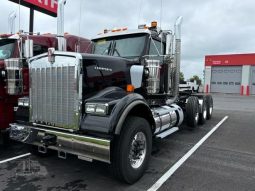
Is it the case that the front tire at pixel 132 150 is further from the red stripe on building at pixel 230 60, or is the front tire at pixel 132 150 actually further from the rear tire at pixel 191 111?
the red stripe on building at pixel 230 60

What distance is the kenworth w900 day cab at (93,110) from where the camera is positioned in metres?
3.77

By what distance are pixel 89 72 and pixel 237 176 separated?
3098mm

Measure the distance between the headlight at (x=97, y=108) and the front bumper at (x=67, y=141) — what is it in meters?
0.38

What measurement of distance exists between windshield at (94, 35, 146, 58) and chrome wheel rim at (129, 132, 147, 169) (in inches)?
77.9

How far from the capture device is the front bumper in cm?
362

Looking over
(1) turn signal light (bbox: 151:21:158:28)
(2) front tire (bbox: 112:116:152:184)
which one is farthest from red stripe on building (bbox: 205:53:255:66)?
(2) front tire (bbox: 112:116:152:184)

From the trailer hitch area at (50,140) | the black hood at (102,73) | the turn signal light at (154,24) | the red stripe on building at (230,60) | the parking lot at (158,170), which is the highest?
the red stripe on building at (230,60)

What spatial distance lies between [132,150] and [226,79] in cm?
4001

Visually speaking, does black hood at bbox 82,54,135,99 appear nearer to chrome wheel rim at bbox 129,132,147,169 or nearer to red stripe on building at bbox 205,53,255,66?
chrome wheel rim at bbox 129,132,147,169

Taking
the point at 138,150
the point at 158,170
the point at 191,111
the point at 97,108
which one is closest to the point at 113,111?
the point at 97,108

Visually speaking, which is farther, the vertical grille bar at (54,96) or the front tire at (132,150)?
the vertical grille bar at (54,96)

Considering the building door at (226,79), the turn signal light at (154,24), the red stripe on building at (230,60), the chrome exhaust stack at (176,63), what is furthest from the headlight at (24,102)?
the building door at (226,79)

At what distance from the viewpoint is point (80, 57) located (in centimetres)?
397

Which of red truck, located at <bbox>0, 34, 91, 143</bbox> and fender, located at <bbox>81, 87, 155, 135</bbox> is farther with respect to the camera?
red truck, located at <bbox>0, 34, 91, 143</bbox>
